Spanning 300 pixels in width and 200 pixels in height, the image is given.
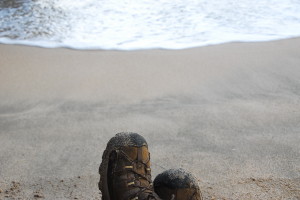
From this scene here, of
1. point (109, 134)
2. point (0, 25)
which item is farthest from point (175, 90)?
point (0, 25)

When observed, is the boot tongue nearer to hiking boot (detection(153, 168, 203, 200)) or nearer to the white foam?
hiking boot (detection(153, 168, 203, 200))

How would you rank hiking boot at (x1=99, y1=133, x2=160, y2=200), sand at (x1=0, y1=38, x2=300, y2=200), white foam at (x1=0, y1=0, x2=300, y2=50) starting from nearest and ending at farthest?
hiking boot at (x1=99, y1=133, x2=160, y2=200) < sand at (x1=0, y1=38, x2=300, y2=200) < white foam at (x1=0, y1=0, x2=300, y2=50)

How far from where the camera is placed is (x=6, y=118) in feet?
8.31

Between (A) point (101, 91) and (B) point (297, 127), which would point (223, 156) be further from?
(A) point (101, 91)

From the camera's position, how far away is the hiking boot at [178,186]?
1.62 metres

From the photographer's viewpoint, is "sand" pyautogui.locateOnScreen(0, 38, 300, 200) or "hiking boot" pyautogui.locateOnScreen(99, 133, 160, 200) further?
"sand" pyautogui.locateOnScreen(0, 38, 300, 200)

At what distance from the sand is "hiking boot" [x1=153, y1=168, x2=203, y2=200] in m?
0.25

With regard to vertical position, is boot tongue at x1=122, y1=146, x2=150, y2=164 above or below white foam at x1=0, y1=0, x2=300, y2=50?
above

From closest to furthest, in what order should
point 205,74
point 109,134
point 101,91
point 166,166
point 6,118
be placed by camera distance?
point 166,166, point 109,134, point 6,118, point 101,91, point 205,74

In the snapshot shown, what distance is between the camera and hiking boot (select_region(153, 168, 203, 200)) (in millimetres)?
1619

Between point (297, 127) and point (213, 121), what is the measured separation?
0.47m

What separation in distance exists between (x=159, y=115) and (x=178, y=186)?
99cm

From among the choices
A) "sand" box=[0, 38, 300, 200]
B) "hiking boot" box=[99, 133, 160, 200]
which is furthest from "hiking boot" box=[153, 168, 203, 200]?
"sand" box=[0, 38, 300, 200]

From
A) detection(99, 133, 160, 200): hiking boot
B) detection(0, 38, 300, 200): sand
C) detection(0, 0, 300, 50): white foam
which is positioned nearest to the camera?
detection(99, 133, 160, 200): hiking boot
